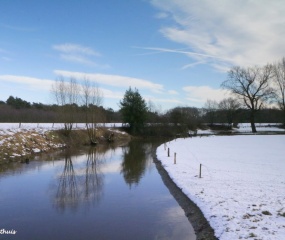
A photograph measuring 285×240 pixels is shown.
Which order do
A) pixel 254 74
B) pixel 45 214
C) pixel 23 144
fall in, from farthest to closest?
pixel 254 74 < pixel 23 144 < pixel 45 214

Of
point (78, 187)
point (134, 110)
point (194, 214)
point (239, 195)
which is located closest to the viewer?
point (194, 214)

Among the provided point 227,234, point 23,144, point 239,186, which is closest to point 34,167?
point 23,144

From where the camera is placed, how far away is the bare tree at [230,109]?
2671 inches

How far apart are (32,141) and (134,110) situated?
30.1 metres

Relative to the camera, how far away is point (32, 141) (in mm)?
31156

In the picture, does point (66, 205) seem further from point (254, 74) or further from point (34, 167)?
point (254, 74)

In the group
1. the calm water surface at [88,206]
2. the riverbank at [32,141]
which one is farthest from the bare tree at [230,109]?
the calm water surface at [88,206]

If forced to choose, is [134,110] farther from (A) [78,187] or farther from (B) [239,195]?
(B) [239,195]

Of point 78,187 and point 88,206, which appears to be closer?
point 88,206

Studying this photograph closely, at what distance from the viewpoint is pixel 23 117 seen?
61312mm

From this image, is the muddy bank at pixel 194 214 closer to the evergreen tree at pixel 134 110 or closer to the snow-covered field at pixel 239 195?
the snow-covered field at pixel 239 195

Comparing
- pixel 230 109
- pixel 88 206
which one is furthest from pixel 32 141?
pixel 230 109

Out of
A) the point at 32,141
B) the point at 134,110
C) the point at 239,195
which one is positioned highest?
the point at 134,110

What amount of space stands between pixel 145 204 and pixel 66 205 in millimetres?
3330
